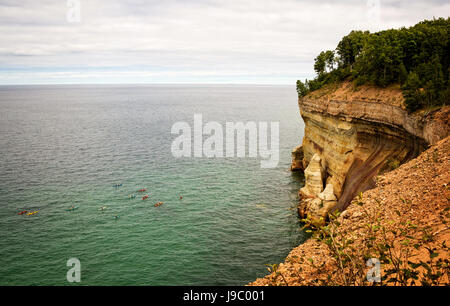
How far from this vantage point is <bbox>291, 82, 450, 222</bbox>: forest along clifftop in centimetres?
2979

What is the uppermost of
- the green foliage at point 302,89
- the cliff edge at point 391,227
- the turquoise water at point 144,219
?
the green foliage at point 302,89

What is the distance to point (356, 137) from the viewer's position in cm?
3900

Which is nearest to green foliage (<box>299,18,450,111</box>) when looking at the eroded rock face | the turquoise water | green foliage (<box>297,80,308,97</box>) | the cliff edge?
green foliage (<box>297,80,308,97</box>)

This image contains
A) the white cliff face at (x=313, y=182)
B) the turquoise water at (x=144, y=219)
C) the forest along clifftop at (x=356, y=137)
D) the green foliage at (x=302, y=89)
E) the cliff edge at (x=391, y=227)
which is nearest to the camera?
the cliff edge at (x=391, y=227)

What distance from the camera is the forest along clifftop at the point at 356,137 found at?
29.8m

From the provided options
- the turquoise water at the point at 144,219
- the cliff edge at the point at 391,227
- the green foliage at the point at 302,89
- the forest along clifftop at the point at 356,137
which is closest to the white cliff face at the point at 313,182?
the forest along clifftop at the point at 356,137

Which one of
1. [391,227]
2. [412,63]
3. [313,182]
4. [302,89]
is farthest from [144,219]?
[412,63]

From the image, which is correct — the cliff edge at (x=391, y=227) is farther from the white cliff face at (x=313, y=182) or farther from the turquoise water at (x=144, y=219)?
the white cliff face at (x=313, y=182)

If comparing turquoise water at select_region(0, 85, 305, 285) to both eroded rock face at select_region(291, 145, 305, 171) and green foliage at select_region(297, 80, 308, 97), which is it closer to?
eroded rock face at select_region(291, 145, 305, 171)

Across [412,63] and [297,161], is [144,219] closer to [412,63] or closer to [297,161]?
[297,161]

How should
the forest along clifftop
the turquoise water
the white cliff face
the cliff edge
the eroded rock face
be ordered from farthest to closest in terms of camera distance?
the eroded rock face, the white cliff face, the turquoise water, the forest along clifftop, the cliff edge

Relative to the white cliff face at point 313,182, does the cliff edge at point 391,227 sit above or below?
above

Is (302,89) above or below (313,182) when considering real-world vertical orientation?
above
